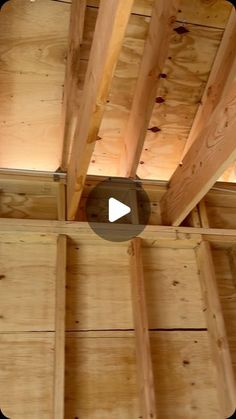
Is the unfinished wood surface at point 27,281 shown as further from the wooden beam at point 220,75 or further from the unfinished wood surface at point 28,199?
the wooden beam at point 220,75

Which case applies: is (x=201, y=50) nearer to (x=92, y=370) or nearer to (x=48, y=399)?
(x=92, y=370)

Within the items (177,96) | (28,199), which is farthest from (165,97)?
(28,199)

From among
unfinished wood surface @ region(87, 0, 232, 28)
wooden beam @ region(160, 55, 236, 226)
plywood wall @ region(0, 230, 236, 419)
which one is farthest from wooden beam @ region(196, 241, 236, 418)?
unfinished wood surface @ region(87, 0, 232, 28)

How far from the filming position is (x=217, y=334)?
5.81 ft

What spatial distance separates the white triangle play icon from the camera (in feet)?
6.77

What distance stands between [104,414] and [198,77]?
171 cm

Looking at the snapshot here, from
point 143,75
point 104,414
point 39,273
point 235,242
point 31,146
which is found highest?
point 143,75

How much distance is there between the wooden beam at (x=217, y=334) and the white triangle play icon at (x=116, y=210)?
17.6 inches

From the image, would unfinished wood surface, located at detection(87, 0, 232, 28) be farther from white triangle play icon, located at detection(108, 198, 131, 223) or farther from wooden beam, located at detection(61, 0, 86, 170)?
white triangle play icon, located at detection(108, 198, 131, 223)

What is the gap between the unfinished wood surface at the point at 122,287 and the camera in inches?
71.6

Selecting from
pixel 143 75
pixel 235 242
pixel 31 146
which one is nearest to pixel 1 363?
pixel 31 146

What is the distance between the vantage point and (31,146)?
81.8 inches

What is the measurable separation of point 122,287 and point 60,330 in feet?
1.35
